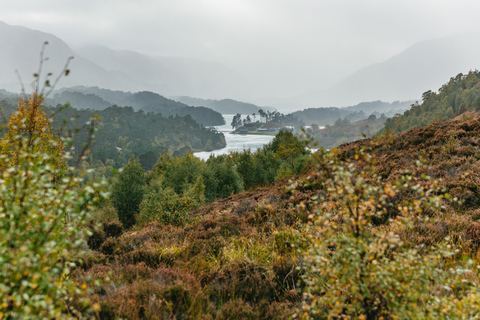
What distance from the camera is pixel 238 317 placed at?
3.56 meters

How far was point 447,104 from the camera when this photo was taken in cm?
8875

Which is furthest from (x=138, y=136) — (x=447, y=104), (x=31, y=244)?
(x=31, y=244)

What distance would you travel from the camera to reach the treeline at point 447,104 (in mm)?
78750

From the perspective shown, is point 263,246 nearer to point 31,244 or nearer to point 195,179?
point 31,244

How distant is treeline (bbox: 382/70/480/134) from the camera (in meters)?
78.8

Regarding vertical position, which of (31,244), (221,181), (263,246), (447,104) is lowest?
(221,181)

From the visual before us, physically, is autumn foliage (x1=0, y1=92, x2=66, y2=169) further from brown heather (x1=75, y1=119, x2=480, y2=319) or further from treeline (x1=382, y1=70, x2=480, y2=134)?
treeline (x1=382, y1=70, x2=480, y2=134)

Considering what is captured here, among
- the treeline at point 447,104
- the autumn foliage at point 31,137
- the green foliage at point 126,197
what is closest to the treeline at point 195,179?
the green foliage at point 126,197

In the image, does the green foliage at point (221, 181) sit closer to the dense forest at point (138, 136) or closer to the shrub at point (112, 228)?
the shrub at point (112, 228)

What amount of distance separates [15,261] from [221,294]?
303 centimetres

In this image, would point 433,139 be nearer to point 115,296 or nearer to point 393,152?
point 393,152

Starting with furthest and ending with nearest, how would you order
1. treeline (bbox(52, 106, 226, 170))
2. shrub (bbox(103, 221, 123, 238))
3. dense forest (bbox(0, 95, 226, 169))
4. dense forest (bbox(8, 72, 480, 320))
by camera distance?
1. treeline (bbox(52, 106, 226, 170))
2. dense forest (bbox(0, 95, 226, 169))
3. shrub (bbox(103, 221, 123, 238))
4. dense forest (bbox(8, 72, 480, 320))

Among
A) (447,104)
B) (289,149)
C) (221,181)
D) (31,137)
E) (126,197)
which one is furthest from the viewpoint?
(447,104)

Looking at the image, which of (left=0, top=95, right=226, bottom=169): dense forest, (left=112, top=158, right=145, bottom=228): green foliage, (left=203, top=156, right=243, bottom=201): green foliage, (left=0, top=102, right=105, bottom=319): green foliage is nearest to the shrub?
(left=0, top=102, right=105, bottom=319): green foliage
